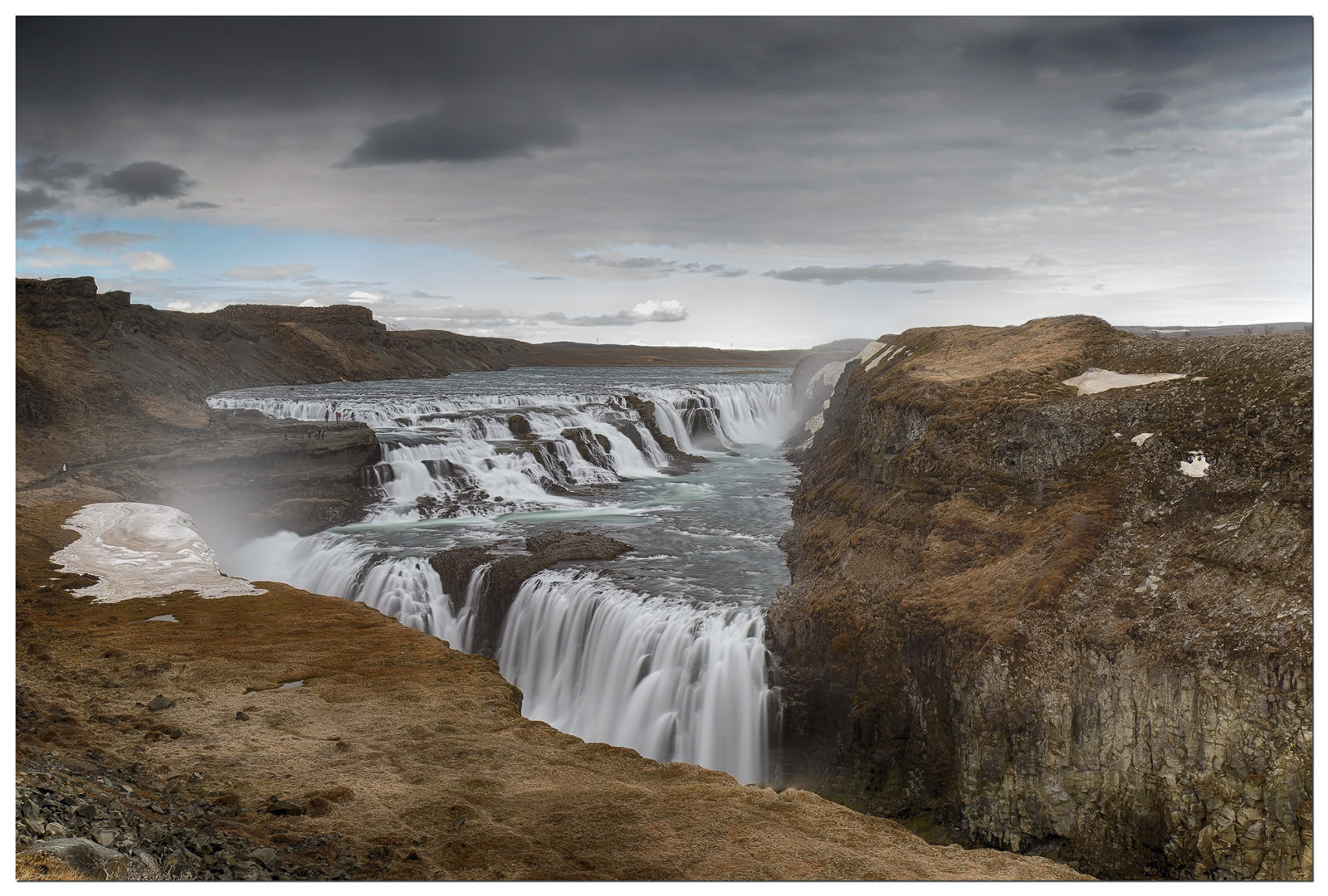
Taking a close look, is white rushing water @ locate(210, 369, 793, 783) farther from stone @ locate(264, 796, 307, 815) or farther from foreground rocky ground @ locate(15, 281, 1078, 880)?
stone @ locate(264, 796, 307, 815)

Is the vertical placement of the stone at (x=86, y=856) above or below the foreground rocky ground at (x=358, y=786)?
above

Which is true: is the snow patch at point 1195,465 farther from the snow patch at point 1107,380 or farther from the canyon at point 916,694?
the snow patch at point 1107,380

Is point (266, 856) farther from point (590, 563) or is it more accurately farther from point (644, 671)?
point (590, 563)

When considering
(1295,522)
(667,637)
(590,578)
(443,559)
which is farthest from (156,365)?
(1295,522)

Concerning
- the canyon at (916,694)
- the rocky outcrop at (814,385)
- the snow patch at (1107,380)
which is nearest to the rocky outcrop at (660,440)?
the rocky outcrop at (814,385)

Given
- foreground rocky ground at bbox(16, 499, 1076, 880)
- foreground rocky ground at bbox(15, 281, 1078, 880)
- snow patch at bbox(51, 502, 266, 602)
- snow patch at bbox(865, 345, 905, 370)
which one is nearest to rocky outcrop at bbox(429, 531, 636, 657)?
foreground rocky ground at bbox(15, 281, 1078, 880)
